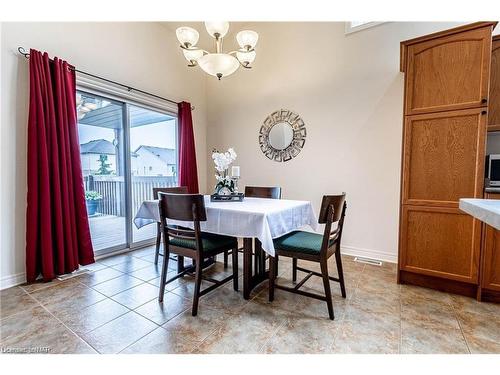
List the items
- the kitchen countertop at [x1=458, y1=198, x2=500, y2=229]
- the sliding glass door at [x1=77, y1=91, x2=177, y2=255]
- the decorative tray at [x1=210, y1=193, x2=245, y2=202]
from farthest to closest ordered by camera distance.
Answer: the sliding glass door at [x1=77, y1=91, x2=177, y2=255] < the decorative tray at [x1=210, y1=193, x2=245, y2=202] < the kitchen countertop at [x1=458, y1=198, x2=500, y2=229]

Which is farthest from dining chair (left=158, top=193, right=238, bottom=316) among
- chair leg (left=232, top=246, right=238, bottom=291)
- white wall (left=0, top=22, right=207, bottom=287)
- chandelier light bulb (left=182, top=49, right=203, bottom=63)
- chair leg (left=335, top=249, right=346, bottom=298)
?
white wall (left=0, top=22, right=207, bottom=287)

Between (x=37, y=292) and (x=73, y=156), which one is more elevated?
(x=73, y=156)

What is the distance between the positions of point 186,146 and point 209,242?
2.25 m

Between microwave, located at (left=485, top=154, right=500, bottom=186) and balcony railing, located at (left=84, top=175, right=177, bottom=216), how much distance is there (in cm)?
388

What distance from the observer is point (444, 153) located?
2.06 metres

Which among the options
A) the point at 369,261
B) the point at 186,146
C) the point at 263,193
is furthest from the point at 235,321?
the point at 186,146

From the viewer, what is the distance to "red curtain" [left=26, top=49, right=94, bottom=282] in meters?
2.27

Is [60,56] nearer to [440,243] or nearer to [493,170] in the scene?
[440,243]

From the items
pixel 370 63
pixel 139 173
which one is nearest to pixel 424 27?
pixel 370 63

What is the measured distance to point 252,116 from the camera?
3.87 m

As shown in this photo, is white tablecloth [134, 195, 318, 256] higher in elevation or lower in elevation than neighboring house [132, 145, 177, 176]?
lower

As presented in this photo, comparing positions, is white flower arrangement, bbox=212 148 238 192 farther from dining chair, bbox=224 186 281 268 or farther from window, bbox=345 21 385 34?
window, bbox=345 21 385 34
